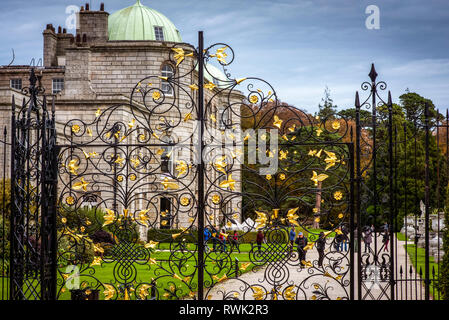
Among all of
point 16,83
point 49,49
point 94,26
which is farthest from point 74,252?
point 16,83

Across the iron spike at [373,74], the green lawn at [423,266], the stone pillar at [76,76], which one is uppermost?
the stone pillar at [76,76]

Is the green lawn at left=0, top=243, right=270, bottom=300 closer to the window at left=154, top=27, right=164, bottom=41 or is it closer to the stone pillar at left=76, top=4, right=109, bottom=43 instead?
the stone pillar at left=76, top=4, right=109, bottom=43

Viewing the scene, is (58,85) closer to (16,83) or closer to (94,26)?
(16,83)

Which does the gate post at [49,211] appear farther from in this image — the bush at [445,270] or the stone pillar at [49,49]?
the stone pillar at [49,49]

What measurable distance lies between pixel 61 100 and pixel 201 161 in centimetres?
1829

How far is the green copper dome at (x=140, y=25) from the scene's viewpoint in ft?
96.8

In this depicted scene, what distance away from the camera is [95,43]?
27172 mm

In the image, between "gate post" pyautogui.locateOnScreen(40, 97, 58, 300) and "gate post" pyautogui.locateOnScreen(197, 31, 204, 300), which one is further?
"gate post" pyautogui.locateOnScreen(40, 97, 58, 300)

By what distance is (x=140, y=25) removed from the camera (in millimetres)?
29844

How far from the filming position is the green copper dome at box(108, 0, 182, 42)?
96.8ft

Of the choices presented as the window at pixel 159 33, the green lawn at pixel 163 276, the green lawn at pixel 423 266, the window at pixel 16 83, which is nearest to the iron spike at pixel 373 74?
the green lawn at pixel 423 266

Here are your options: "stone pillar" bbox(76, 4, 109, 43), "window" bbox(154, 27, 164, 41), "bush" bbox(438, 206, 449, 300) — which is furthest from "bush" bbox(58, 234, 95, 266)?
"window" bbox(154, 27, 164, 41)

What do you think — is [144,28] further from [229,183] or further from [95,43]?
[229,183]
